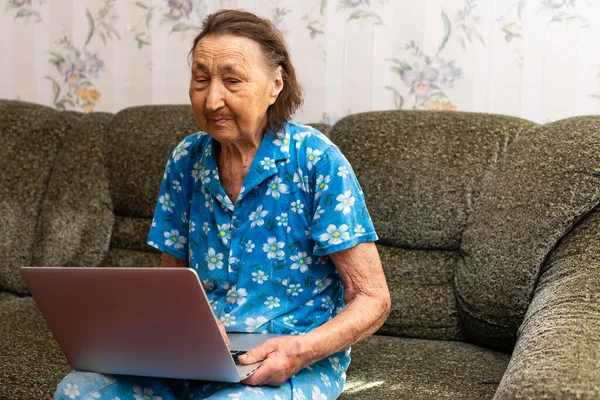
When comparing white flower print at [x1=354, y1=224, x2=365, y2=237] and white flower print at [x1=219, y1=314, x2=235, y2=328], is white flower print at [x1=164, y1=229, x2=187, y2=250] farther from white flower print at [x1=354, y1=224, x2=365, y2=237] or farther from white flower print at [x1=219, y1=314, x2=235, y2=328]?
white flower print at [x1=354, y1=224, x2=365, y2=237]

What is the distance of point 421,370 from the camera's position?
1.75m

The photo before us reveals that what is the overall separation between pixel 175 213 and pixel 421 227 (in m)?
0.65

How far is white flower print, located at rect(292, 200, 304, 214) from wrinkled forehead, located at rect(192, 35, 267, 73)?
0.81 feet

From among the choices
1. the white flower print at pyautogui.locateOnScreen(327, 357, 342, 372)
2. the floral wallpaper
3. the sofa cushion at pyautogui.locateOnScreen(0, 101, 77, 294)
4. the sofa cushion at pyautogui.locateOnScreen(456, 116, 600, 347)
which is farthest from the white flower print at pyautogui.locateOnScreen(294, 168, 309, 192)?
the sofa cushion at pyautogui.locateOnScreen(0, 101, 77, 294)

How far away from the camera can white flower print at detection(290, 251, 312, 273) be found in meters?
1.50

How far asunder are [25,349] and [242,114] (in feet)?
2.67

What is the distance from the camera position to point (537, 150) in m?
1.88

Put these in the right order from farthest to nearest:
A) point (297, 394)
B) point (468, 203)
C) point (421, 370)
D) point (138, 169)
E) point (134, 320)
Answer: point (138, 169) < point (468, 203) < point (421, 370) < point (297, 394) < point (134, 320)

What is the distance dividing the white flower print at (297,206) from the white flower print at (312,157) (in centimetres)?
7

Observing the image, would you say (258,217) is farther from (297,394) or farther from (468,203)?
(468,203)

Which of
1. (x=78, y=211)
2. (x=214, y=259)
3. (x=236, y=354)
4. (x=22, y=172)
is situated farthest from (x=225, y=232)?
(x=22, y=172)

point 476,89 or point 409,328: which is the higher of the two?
point 476,89

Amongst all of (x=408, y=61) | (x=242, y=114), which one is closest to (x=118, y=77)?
(x=408, y=61)

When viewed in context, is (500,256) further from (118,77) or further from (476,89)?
(118,77)
